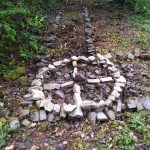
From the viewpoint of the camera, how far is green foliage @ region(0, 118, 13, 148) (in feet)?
15.4

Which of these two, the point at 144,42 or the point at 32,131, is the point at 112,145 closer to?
the point at 32,131

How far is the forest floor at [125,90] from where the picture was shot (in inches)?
186

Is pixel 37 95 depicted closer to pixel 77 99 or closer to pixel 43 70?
pixel 77 99

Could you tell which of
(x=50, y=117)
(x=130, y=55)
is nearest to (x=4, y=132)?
(x=50, y=117)

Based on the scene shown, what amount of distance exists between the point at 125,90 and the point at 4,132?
2.69m

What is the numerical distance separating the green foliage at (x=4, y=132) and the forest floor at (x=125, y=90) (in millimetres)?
73

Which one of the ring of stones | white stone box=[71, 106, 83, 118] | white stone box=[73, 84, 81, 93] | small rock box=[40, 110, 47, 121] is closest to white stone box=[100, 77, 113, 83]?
the ring of stones

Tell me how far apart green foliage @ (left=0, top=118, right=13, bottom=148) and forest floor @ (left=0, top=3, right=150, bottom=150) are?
7 cm

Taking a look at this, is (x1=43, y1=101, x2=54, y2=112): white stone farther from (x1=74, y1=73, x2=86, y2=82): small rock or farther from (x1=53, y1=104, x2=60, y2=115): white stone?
(x1=74, y1=73, x2=86, y2=82): small rock

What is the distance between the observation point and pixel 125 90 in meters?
6.11

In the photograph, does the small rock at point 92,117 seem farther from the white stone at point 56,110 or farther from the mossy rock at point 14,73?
the mossy rock at point 14,73

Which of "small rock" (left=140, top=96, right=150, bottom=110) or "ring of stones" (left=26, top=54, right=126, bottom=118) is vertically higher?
"ring of stones" (left=26, top=54, right=126, bottom=118)

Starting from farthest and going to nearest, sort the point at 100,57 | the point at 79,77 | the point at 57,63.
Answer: the point at 100,57, the point at 57,63, the point at 79,77

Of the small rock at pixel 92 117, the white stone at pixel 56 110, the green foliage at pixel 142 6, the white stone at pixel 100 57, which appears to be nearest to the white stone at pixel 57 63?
the white stone at pixel 100 57
